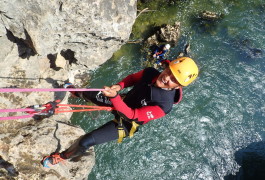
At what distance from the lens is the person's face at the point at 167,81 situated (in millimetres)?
3472

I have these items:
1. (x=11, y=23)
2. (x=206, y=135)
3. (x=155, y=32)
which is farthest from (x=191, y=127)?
(x=11, y=23)

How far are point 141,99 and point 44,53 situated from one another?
1.93 metres

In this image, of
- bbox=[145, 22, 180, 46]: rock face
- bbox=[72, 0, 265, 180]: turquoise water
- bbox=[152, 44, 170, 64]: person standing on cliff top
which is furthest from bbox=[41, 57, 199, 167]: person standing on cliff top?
bbox=[145, 22, 180, 46]: rock face

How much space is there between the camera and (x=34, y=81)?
4.85 meters

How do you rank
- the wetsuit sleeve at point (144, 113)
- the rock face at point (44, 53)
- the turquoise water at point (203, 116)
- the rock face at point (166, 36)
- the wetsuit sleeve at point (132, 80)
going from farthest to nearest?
the rock face at point (166, 36), the turquoise water at point (203, 116), the wetsuit sleeve at point (132, 80), the rock face at point (44, 53), the wetsuit sleeve at point (144, 113)

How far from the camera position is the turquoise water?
6.02 meters

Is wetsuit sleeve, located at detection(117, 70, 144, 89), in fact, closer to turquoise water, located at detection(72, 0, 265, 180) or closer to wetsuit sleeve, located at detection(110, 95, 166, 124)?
wetsuit sleeve, located at detection(110, 95, 166, 124)

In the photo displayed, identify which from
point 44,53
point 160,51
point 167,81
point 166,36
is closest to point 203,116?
point 160,51

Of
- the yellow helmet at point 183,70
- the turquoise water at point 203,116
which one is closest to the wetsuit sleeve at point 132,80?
the yellow helmet at point 183,70

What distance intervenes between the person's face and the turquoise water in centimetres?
306

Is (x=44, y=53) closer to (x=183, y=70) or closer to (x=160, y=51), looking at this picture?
(x=183, y=70)

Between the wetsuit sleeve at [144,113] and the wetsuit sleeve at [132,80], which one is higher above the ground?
the wetsuit sleeve at [132,80]

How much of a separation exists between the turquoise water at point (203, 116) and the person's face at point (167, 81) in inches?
121

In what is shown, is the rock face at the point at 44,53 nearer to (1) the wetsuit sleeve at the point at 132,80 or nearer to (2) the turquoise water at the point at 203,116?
(1) the wetsuit sleeve at the point at 132,80
